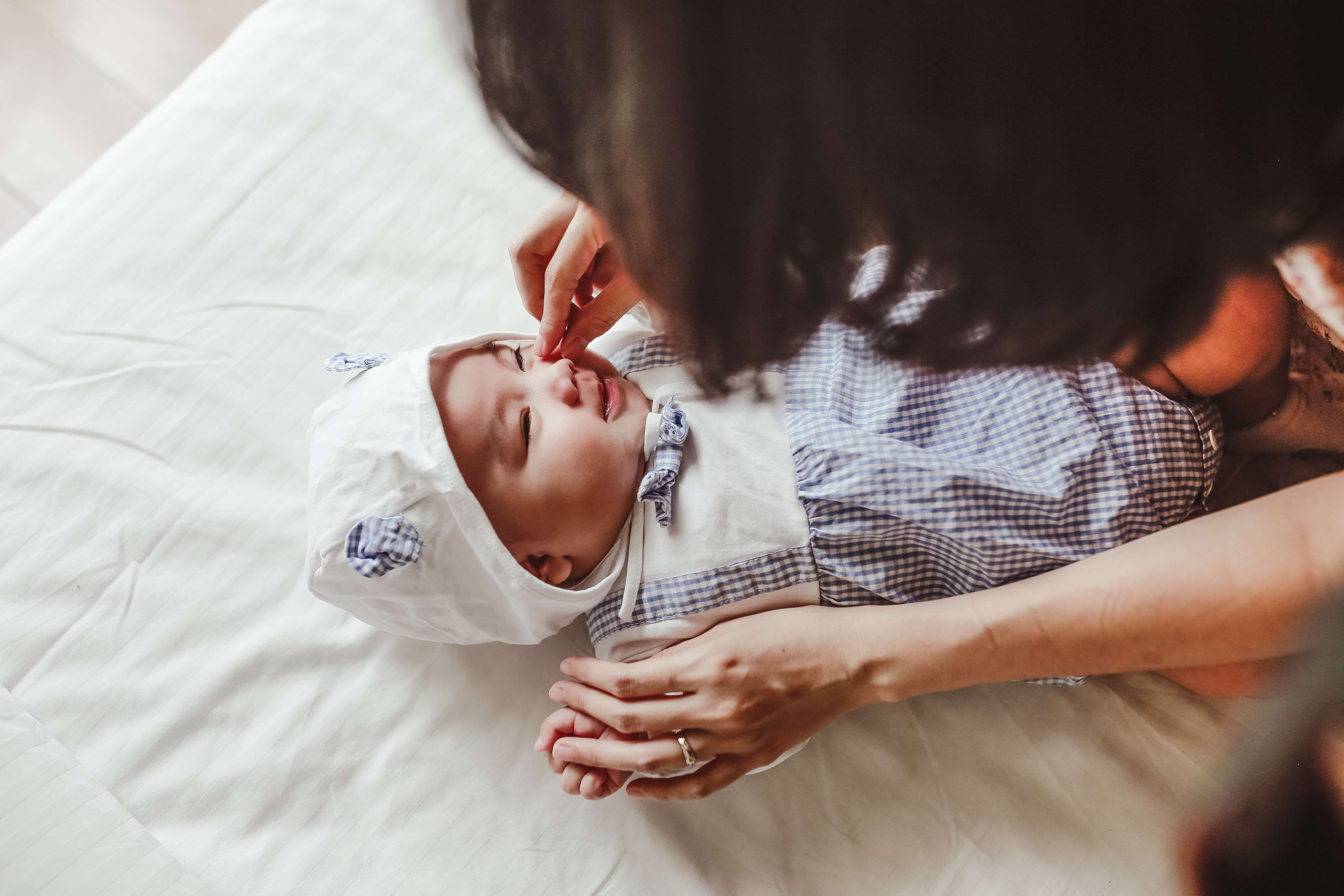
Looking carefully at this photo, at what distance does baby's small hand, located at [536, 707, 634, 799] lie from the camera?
0.66 metres

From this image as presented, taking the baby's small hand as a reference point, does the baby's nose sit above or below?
above

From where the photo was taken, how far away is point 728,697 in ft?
2.04

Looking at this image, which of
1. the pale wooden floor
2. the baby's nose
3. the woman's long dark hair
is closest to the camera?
the woman's long dark hair

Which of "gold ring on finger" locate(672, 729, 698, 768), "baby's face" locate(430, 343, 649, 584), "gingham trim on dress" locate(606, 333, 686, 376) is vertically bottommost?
"gold ring on finger" locate(672, 729, 698, 768)

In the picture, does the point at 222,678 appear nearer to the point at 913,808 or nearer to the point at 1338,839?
the point at 913,808

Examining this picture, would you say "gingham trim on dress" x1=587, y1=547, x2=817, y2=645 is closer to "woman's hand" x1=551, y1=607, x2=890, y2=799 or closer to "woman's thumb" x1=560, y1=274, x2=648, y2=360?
"woman's hand" x1=551, y1=607, x2=890, y2=799

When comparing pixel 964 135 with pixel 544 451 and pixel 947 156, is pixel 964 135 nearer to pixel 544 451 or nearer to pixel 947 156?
pixel 947 156

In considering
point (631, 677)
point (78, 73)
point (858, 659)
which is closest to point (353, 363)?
point (631, 677)

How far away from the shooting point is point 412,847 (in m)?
0.71

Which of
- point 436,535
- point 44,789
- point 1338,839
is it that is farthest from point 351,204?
point 1338,839

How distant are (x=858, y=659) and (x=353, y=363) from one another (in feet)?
1.65

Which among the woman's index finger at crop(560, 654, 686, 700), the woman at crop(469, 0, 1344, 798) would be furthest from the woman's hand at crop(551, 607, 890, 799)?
the woman at crop(469, 0, 1344, 798)

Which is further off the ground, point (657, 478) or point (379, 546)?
point (379, 546)

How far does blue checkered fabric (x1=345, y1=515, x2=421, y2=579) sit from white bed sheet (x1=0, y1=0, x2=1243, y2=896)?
7.7 inches
